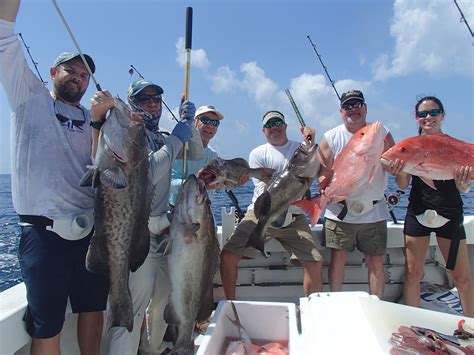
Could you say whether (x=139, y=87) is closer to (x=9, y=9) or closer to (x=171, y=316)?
(x=9, y=9)

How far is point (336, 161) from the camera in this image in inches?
159

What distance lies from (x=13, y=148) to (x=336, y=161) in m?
3.30

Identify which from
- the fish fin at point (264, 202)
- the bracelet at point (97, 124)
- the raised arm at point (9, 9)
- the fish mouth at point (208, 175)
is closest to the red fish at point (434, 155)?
the fish fin at point (264, 202)

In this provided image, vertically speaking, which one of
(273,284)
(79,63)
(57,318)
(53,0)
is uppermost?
(53,0)

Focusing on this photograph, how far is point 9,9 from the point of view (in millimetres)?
2406

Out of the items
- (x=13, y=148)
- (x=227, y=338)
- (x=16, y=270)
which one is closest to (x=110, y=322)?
(x=227, y=338)

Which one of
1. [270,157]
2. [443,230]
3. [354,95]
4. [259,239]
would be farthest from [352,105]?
[259,239]

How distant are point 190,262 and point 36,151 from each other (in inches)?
61.5

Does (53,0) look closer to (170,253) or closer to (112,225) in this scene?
(112,225)

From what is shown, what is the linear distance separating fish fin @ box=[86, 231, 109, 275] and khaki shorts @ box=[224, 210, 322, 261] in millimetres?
1930

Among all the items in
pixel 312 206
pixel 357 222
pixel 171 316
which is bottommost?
pixel 171 316

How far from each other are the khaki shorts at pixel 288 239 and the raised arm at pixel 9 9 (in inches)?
125

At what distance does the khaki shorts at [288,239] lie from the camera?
429 centimetres

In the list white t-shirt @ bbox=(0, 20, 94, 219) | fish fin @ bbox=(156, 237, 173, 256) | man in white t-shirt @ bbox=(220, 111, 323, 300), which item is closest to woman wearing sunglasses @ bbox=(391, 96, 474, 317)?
man in white t-shirt @ bbox=(220, 111, 323, 300)
